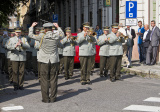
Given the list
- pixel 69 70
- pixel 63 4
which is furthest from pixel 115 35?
pixel 63 4

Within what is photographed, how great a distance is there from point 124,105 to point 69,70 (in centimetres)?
595

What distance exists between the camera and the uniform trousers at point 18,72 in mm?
11852

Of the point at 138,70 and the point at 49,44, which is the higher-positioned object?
the point at 49,44

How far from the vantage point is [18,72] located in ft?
39.4

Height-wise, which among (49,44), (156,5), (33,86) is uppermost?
(156,5)

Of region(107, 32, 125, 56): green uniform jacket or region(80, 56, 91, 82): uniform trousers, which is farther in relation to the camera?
region(107, 32, 125, 56): green uniform jacket

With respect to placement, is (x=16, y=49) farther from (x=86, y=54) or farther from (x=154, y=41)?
(x=154, y=41)

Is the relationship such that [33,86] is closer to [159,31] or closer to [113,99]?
[113,99]

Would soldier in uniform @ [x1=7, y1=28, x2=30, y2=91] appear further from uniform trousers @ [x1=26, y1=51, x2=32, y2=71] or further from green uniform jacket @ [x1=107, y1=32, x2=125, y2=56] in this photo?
uniform trousers @ [x1=26, y1=51, x2=32, y2=71]

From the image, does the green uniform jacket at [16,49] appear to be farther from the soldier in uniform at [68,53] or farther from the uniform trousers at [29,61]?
the uniform trousers at [29,61]

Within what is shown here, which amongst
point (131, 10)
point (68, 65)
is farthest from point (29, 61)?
point (131, 10)

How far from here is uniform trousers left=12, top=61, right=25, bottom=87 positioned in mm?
11852

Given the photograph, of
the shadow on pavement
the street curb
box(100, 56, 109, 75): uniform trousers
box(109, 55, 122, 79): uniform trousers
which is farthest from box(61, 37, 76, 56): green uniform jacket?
the shadow on pavement

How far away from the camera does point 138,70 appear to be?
599 inches
